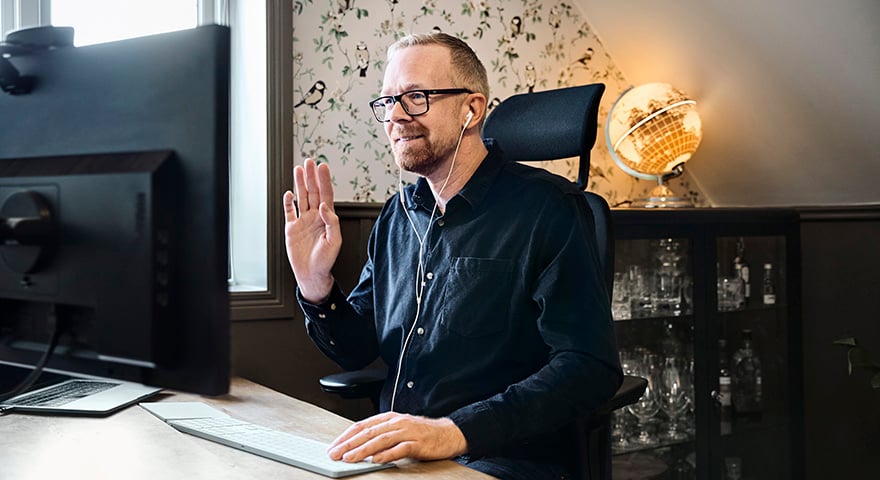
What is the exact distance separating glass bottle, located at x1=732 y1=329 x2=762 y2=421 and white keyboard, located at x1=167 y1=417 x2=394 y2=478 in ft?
6.14

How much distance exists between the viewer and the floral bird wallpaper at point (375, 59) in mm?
2486

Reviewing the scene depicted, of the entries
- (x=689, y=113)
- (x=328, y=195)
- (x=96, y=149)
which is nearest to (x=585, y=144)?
(x=328, y=195)

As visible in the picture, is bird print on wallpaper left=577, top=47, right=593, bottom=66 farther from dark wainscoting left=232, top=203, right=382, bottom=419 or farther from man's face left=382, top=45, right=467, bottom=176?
man's face left=382, top=45, right=467, bottom=176

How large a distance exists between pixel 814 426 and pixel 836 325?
371 millimetres

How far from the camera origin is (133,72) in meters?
0.88

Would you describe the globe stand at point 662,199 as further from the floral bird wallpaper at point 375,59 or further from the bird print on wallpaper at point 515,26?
the bird print on wallpaper at point 515,26

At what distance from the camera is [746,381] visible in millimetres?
2932

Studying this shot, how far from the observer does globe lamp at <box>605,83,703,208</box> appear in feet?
9.38

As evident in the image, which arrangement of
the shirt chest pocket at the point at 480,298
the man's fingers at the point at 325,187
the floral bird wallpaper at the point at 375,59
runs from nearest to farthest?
the man's fingers at the point at 325,187 < the shirt chest pocket at the point at 480,298 < the floral bird wallpaper at the point at 375,59

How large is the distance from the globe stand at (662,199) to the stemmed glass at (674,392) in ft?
1.60

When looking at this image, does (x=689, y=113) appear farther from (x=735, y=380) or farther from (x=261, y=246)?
(x=261, y=246)

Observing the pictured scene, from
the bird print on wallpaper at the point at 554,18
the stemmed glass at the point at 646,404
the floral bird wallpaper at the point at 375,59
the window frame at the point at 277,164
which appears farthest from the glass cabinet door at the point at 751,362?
the window frame at the point at 277,164

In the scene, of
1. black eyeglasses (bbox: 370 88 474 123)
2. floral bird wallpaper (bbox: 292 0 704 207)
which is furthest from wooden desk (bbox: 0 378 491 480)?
floral bird wallpaper (bbox: 292 0 704 207)

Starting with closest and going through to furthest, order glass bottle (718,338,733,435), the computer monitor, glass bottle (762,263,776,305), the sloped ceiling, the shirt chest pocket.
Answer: the computer monitor → the shirt chest pocket → the sloped ceiling → glass bottle (718,338,733,435) → glass bottle (762,263,776,305)
